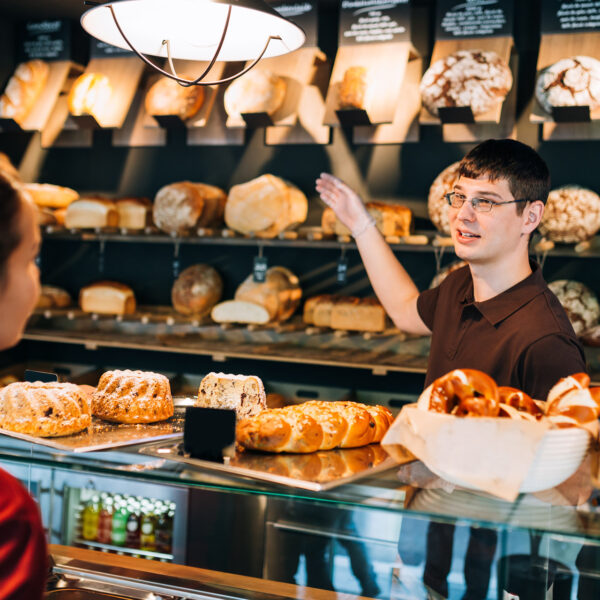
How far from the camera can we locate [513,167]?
1.83m

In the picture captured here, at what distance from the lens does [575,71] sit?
10.5ft

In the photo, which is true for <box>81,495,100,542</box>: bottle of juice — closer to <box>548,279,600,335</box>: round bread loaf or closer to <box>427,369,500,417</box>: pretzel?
<box>427,369,500,417</box>: pretzel

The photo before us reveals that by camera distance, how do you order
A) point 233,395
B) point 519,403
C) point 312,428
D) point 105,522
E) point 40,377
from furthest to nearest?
point 105,522 < point 40,377 < point 233,395 < point 312,428 < point 519,403

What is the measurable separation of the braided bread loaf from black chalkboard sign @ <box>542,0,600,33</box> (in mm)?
2743

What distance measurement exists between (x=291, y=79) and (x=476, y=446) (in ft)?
10.2

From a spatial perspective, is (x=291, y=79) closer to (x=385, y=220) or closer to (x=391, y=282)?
(x=385, y=220)

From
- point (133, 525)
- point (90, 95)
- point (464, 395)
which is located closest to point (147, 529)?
→ point (133, 525)

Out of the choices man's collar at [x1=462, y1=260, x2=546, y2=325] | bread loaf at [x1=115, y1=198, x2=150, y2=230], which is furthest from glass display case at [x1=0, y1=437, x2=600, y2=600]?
bread loaf at [x1=115, y1=198, x2=150, y2=230]

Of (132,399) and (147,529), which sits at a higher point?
(132,399)

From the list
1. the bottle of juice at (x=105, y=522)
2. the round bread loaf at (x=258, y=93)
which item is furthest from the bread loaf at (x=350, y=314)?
the bottle of juice at (x=105, y=522)

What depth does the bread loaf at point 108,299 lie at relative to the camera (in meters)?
4.20

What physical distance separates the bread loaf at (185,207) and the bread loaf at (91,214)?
0.27 metres

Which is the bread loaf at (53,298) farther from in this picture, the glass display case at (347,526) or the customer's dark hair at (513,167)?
the customer's dark hair at (513,167)

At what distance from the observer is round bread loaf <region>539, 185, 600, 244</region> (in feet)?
10.7
